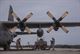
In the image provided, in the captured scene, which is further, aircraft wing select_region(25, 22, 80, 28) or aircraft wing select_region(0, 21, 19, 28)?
aircraft wing select_region(25, 22, 80, 28)

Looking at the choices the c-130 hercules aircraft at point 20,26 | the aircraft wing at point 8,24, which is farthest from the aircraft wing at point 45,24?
the aircraft wing at point 8,24

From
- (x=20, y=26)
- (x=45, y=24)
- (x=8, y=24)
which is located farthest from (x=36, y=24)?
(x=8, y=24)

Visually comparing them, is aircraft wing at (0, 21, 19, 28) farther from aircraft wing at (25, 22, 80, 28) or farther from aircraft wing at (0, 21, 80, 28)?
aircraft wing at (25, 22, 80, 28)

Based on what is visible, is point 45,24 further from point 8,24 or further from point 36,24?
point 8,24

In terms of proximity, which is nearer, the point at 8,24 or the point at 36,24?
the point at 8,24

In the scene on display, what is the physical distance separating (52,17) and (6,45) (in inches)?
317

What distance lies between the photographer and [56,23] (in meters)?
40.9

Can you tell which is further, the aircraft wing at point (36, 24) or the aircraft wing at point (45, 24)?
the aircraft wing at point (45, 24)

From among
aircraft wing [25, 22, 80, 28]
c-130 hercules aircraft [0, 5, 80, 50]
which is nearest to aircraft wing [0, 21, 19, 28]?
c-130 hercules aircraft [0, 5, 80, 50]

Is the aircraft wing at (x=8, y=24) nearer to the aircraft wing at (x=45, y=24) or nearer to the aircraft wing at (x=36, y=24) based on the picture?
the aircraft wing at (x=36, y=24)

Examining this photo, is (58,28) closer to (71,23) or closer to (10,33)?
(71,23)

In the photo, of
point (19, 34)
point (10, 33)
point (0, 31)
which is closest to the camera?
point (0, 31)

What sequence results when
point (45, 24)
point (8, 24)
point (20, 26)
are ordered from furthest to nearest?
point (45, 24)
point (20, 26)
point (8, 24)

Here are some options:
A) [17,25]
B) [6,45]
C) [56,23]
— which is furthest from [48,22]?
[6,45]
